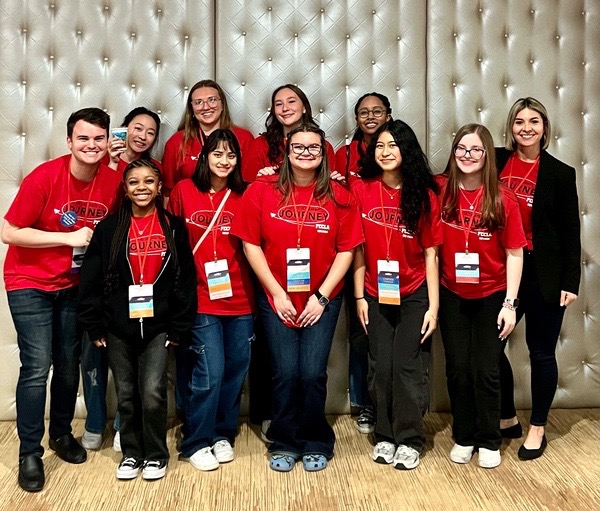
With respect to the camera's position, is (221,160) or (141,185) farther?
(221,160)

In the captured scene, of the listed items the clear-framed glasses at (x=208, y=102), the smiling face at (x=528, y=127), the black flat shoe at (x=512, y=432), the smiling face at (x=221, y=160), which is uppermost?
the clear-framed glasses at (x=208, y=102)

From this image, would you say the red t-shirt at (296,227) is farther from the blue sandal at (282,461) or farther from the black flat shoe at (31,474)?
the black flat shoe at (31,474)

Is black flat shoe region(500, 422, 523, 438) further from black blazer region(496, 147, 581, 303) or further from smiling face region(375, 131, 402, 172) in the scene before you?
smiling face region(375, 131, 402, 172)

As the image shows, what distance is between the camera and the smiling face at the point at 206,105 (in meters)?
3.11

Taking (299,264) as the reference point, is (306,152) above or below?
above

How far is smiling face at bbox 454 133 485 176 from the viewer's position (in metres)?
2.73

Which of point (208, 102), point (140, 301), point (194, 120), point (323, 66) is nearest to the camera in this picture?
point (140, 301)

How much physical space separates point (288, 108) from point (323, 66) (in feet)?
1.55

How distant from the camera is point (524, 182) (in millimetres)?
2904

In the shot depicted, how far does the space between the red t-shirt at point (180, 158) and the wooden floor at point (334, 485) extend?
1266mm

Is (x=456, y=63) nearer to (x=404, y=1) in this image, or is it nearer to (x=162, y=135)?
(x=404, y=1)

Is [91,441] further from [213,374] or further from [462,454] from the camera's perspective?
[462,454]

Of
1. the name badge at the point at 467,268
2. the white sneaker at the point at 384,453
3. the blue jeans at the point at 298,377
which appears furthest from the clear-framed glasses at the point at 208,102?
the white sneaker at the point at 384,453

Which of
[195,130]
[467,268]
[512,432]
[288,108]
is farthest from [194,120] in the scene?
[512,432]
